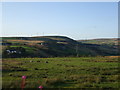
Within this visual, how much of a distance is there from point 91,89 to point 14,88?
5202 mm

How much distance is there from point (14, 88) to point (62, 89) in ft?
10.7

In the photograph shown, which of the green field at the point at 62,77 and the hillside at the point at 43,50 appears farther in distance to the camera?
the hillside at the point at 43,50

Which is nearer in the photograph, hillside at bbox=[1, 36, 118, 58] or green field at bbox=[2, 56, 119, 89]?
green field at bbox=[2, 56, 119, 89]

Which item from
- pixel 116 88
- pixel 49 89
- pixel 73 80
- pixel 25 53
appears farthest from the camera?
pixel 25 53

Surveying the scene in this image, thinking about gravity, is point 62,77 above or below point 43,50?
above

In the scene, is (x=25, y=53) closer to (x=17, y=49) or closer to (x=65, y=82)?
(x=17, y=49)

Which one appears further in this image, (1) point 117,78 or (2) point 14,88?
(1) point 117,78

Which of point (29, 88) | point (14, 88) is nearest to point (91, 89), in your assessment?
point (29, 88)

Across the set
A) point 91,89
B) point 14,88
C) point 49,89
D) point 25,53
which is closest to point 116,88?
point 91,89

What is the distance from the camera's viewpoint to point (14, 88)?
11.2 m

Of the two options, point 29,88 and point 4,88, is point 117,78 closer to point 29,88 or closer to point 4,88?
point 29,88

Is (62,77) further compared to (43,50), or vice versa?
(43,50)

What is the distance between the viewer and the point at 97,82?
49.8 feet

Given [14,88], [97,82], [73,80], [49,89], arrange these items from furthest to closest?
[73,80], [97,82], [49,89], [14,88]
